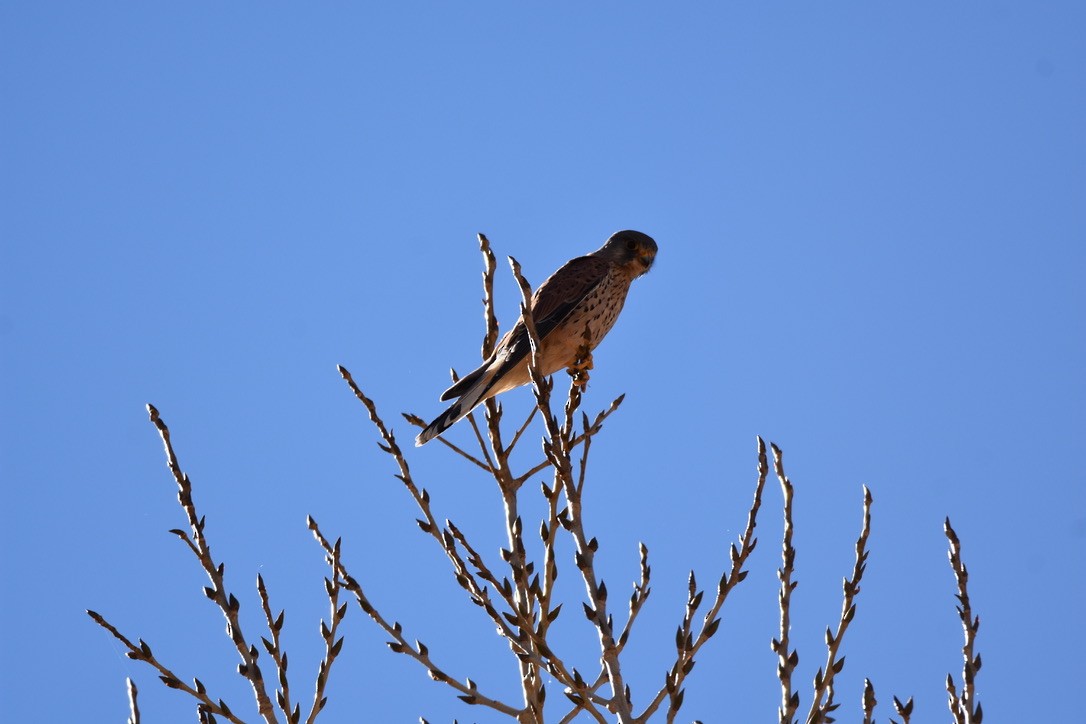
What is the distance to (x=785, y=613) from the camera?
2.67 m

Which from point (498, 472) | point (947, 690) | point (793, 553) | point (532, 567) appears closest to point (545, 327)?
point (498, 472)

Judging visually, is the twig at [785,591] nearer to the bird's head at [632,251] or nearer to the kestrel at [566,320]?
the kestrel at [566,320]

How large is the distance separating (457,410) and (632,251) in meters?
2.03

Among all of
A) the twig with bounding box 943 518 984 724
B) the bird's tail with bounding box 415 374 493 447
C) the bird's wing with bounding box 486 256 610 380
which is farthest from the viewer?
the bird's wing with bounding box 486 256 610 380

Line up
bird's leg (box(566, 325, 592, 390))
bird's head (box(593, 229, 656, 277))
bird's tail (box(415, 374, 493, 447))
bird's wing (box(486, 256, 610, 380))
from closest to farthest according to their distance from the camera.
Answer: bird's tail (box(415, 374, 493, 447)) → bird's leg (box(566, 325, 592, 390)) → bird's wing (box(486, 256, 610, 380)) → bird's head (box(593, 229, 656, 277))

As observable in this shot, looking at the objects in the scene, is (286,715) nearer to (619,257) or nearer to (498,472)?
(498,472)

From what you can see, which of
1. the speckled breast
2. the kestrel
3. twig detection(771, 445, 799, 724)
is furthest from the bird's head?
twig detection(771, 445, 799, 724)

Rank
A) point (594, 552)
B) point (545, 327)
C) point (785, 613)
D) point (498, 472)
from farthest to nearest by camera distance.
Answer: point (545, 327) → point (498, 472) → point (785, 613) → point (594, 552)

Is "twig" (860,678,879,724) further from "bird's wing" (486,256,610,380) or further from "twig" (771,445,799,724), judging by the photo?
"bird's wing" (486,256,610,380)

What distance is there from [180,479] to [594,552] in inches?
40.6

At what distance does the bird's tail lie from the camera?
366 cm

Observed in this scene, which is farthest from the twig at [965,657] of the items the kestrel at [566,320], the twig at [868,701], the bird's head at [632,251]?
the bird's head at [632,251]

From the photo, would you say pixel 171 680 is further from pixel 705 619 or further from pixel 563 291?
pixel 563 291

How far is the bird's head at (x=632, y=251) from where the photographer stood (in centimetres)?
537
